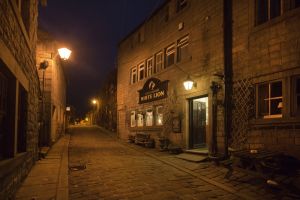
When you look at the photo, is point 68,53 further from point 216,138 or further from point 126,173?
point 216,138

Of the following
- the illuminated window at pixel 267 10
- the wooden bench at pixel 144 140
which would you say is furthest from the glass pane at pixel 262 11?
the wooden bench at pixel 144 140

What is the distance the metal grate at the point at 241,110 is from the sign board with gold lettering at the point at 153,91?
5932mm

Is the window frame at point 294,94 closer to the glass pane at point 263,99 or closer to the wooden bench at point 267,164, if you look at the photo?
the glass pane at point 263,99

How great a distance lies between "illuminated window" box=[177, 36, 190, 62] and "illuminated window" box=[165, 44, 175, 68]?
0.56 meters

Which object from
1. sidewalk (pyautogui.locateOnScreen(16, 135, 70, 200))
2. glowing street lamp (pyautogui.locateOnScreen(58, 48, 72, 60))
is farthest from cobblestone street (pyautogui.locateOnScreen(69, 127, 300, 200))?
glowing street lamp (pyautogui.locateOnScreen(58, 48, 72, 60))

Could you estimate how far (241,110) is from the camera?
10266 mm

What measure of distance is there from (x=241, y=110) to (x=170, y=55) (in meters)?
7.12

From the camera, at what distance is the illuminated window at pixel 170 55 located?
16031mm

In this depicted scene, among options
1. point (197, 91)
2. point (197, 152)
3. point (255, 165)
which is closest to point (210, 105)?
point (197, 91)

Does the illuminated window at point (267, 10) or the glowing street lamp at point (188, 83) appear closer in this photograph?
the illuminated window at point (267, 10)

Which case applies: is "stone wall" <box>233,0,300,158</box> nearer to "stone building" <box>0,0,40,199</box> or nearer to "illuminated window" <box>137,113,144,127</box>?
"stone building" <box>0,0,40,199</box>

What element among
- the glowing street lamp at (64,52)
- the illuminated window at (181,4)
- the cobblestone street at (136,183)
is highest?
the illuminated window at (181,4)

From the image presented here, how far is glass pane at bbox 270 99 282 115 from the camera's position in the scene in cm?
906

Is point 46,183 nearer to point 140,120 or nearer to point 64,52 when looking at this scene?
point 64,52
